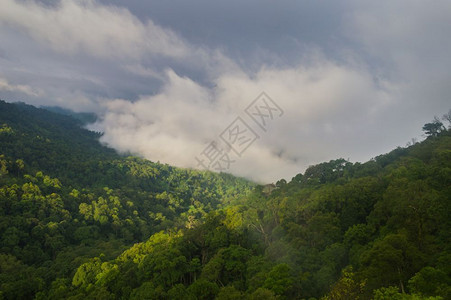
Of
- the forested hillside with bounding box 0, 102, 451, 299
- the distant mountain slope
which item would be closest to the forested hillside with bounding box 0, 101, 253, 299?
the forested hillside with bounding box 0, 102, 451, 299

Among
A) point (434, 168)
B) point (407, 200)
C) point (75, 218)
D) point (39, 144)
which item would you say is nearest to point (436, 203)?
point (407, 200)

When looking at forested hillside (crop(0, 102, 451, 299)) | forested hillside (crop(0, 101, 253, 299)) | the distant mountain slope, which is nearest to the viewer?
the distant mountain slope

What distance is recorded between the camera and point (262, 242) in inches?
1619

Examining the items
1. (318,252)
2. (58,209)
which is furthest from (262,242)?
(58,209)

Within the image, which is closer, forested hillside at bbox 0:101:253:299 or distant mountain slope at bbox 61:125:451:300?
distant mountain slope at bbox 61:125:451:300

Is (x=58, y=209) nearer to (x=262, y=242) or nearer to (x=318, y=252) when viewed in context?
(x=262, y=242)

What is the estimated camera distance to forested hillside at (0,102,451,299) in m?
22.6

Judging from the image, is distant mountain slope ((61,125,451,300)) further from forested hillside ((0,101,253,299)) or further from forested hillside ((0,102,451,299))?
forested hillside ((0,101,253,299))

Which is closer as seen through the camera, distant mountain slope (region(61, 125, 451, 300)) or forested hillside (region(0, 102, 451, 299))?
distant mountain slope (region(61, 125, 451, 300))

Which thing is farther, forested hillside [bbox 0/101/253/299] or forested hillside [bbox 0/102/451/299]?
forested hillside [bbox 0/101/253/299]

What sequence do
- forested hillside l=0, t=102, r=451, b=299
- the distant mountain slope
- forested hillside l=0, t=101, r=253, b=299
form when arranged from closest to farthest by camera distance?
the distant mountain slope, forested hillside l=0, t=102, r=451, b=299, forested hillside l=0, t=101, r=253, b=299

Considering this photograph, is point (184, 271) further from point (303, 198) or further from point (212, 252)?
point (303, 198)

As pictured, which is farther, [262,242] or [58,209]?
[58,209]

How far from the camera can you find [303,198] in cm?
4928
